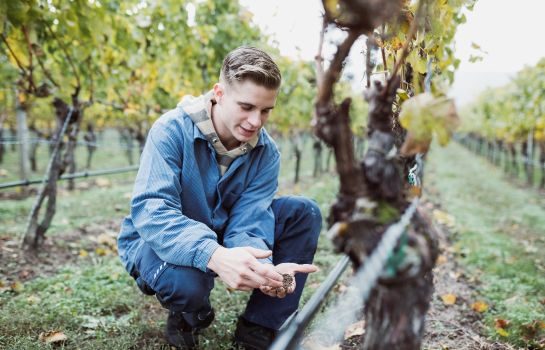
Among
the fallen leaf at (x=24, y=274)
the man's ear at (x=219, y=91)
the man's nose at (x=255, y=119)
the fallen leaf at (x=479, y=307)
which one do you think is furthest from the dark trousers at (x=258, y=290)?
the fallen leaf at (x=24, y=274)

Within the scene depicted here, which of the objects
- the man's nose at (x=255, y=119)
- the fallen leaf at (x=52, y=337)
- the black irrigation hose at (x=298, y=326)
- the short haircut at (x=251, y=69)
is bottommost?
the fallen leaf at (x=52, y=337)

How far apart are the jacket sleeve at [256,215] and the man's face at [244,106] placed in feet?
0.90

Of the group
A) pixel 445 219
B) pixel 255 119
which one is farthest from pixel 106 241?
Answer: pixel 445 219

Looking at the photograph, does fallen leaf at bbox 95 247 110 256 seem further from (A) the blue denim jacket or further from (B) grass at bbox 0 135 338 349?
(A) the blue denim jacket

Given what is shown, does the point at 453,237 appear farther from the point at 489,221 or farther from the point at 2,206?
the point at 2,206

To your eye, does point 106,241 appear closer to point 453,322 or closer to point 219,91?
point 219,91

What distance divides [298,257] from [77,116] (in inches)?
107

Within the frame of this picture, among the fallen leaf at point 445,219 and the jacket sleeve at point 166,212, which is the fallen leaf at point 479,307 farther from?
the fallen leaf at point 445,219

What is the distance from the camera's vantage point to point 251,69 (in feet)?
5.96

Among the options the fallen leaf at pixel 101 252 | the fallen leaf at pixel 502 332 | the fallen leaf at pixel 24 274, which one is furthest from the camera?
the fallen leaf at pixel 101 252

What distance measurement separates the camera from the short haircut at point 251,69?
1829mm

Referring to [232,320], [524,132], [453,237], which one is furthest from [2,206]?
[524,132]

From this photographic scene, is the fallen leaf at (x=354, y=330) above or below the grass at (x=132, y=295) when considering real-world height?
above

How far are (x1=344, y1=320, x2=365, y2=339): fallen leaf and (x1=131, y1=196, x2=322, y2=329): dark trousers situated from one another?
1.03ft
